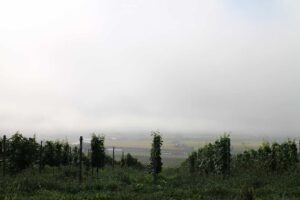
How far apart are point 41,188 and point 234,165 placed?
3151 cm

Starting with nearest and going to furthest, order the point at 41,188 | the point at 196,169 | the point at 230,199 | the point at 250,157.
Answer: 1. the point at 230,199
2. the point at 41,188
3. the point at 250,157
4. the point at 196,169

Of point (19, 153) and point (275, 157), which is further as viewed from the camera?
point (275, 157)

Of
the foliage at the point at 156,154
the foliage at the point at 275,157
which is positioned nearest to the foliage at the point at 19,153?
the foliage at the point at 156,154

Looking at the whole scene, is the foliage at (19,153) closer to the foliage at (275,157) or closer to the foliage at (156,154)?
the foliage at (156,154)

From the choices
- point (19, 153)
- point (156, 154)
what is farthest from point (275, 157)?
point (19, 153)

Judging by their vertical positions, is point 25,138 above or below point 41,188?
above

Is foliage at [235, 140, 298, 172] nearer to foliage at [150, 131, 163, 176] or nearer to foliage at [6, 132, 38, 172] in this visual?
foliage at [150, 131, 163, 176]

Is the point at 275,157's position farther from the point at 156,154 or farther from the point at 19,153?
the point at 19,153

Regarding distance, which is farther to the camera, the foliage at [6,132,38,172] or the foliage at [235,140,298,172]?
the foliage at [235,140,298,172]

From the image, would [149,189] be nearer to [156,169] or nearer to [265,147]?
[156,169]

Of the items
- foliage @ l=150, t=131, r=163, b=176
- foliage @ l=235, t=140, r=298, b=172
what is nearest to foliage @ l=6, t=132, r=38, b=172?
foliage @ l=150, t=131, r=163, b=176

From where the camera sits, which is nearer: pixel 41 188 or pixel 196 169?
pixel 41 188

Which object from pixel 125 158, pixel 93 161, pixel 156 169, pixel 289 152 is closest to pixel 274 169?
pixel 289 152

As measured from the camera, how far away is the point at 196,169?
5944 cm
